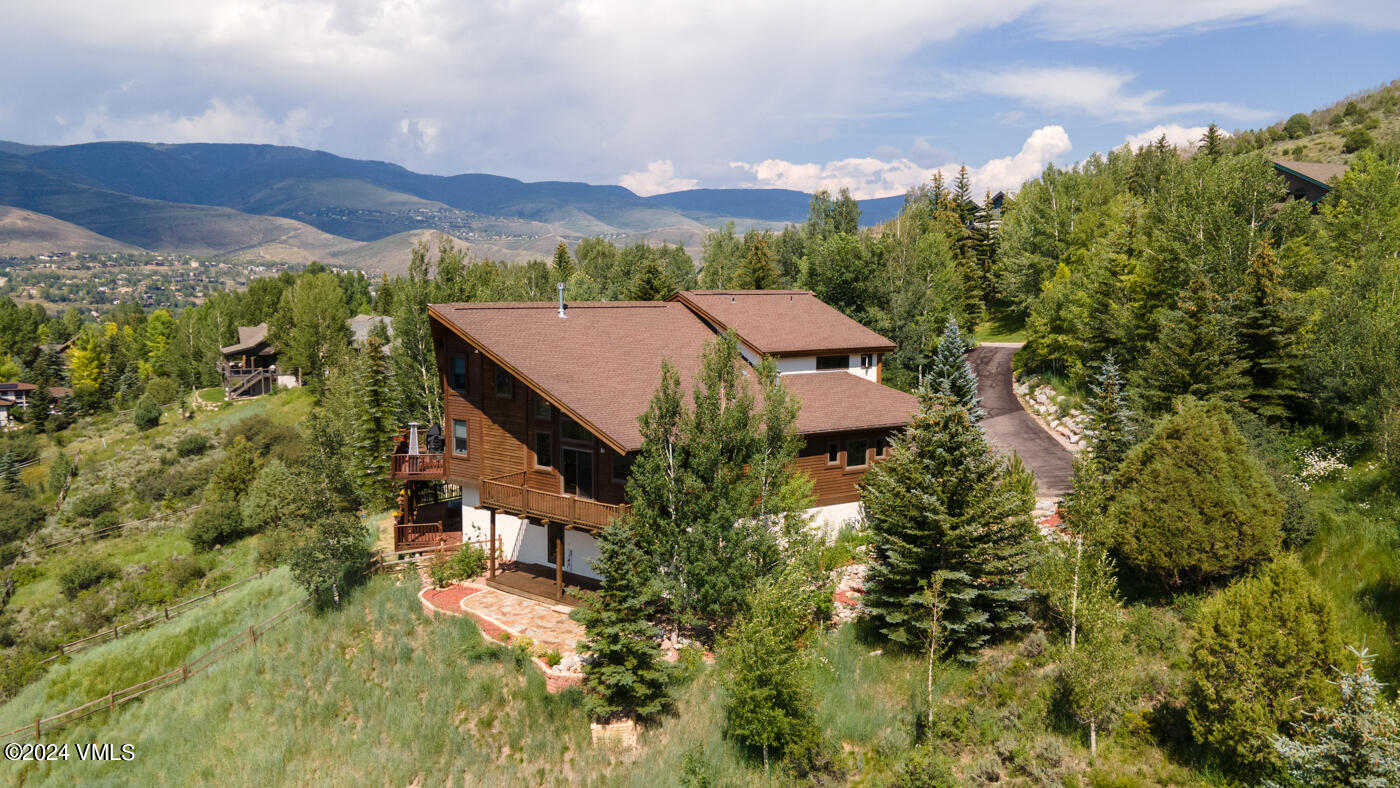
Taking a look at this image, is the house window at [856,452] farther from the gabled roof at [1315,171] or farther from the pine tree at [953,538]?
the gabled roof at [1315,171]

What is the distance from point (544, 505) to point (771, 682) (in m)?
9.42

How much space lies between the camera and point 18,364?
10138 centimetres

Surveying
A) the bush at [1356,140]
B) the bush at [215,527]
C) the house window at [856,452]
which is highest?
the bush at [1356,140]

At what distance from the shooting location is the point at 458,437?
25.6 m

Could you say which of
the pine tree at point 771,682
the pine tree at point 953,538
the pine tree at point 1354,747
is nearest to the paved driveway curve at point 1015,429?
the pine tree at point 953,538

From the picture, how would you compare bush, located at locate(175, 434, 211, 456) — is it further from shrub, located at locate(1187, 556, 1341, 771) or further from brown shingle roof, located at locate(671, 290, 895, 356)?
shrub, located at locate(1187, 556, 1341, 771)

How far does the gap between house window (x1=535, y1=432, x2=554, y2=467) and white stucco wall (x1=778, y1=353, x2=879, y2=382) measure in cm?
983

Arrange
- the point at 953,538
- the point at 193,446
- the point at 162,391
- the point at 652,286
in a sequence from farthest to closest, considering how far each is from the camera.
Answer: the point at 162,391
the point at 193,446
the point at 652,286
the point at 953,538

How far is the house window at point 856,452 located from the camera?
24.8 metres

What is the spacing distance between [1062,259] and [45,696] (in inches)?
2336

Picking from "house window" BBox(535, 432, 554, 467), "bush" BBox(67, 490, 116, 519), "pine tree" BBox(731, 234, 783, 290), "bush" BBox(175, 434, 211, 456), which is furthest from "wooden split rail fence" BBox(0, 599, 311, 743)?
"pine tree" BBox(731, 234, 783, 290)

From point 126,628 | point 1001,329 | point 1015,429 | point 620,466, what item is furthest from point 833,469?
point 1001,329

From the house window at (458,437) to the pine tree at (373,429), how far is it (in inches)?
474

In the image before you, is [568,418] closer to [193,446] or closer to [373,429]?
[373,429]
